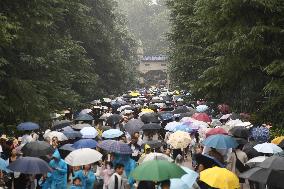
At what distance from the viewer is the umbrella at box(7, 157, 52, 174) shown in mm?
9094

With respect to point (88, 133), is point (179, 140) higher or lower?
lower

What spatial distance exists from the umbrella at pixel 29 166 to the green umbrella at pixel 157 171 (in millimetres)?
2413

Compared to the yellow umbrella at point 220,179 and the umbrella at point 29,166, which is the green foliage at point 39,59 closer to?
the umbrella at point 29,166

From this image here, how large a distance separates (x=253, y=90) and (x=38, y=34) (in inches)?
403

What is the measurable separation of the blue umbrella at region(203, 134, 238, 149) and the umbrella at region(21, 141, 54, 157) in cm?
412

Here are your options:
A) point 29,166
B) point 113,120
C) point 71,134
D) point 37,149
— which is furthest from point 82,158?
point 113,120

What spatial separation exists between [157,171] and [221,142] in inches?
177

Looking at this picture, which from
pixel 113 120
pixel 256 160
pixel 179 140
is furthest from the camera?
pixel 113 120

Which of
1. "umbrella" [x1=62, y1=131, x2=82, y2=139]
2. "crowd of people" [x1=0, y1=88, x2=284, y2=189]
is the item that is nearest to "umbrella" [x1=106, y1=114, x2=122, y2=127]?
"crowd of people" [x1=0, y1=88, x2=284, y2=189]

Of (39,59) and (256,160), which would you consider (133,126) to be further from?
(256,160)

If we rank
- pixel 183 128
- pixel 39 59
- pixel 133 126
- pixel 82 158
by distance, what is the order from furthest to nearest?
pixel 39 59
pixel 133 126
pixel 183 128
pixel 82 158

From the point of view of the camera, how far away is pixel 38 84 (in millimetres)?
20594

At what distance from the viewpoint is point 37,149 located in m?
11.0

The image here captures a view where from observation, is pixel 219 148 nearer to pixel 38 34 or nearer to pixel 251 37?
pixel 251 37
